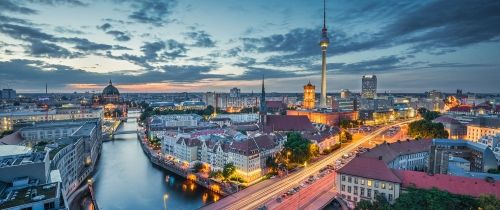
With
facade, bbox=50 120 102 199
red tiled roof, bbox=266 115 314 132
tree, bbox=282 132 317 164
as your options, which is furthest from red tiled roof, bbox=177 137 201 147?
red tiled roof, bbox=266 115 314 132

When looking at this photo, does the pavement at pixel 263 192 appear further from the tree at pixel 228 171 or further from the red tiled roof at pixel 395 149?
the red tiled roof at pixel 395 149

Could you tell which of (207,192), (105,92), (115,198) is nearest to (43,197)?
(115,198)

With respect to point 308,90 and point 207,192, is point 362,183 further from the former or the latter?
point 308,90

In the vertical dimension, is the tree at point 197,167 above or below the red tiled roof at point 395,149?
below

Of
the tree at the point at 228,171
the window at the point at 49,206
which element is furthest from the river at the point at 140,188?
the window at the point at 49,206

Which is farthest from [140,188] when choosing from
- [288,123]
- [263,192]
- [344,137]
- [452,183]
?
[344,137]

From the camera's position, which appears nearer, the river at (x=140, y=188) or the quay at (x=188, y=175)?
the river at (x=140, y=188)
